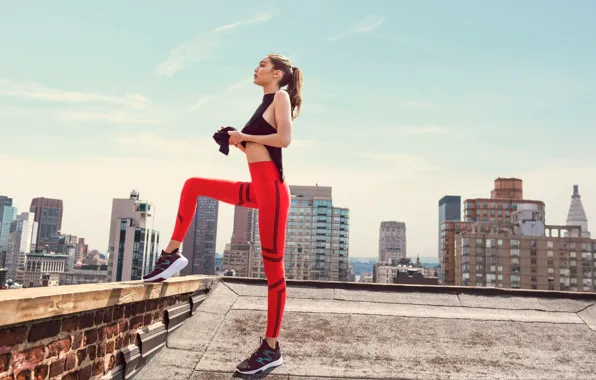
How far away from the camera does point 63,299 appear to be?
2.75 meters

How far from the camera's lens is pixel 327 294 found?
6.07m

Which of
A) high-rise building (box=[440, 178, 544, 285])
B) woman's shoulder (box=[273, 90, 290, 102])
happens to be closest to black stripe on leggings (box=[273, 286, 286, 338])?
woman's shoulder (box=[273, 90, 290, 102])

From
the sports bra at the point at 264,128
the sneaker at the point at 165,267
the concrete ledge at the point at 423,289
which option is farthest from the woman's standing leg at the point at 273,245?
the concrete ledge at the point at 423,289

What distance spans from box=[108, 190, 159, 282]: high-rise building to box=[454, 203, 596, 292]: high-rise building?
87113mm

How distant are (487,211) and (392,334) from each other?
148 meters

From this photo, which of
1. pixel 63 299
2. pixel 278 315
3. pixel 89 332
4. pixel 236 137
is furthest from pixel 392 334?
pixel 63 299

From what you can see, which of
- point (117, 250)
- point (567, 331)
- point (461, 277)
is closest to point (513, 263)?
point (461, 277)

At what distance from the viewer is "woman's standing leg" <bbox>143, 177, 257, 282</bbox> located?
14.0 ft

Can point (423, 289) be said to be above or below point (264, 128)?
below

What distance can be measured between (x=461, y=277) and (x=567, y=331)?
100 meters

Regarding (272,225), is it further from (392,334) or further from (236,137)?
(392,334)

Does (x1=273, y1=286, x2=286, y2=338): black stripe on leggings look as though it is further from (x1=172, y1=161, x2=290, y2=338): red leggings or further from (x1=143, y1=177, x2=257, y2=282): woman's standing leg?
(x1=143, y1=177, x2=257, y2=282): woman's standing leg

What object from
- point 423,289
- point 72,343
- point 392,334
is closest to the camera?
point 72,343

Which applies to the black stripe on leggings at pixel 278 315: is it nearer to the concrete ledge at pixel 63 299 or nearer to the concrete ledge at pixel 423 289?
the concrete ledge at pixel 63 299
